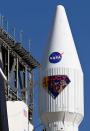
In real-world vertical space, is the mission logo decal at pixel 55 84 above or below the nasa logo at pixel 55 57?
below

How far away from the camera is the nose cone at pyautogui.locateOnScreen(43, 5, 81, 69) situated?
4316 cm

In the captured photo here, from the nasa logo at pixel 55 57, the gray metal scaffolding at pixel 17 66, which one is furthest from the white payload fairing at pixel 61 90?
the gray metal scaffolding at pixel 17 66

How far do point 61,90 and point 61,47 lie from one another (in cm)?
452

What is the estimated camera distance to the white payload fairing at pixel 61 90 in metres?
42.0

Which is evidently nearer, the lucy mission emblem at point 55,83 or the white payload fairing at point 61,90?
the lucy mission emblem at point 55,83

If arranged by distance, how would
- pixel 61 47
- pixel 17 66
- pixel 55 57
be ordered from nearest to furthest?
pixel 55 57
pixel 61 47
pixel 17 66

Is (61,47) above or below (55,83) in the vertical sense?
above

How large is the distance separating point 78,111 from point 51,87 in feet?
10.5

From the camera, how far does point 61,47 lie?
44219 mm

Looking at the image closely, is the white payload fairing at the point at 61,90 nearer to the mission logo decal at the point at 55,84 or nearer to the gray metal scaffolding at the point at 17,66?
the mission logo decal at the point at 55,84

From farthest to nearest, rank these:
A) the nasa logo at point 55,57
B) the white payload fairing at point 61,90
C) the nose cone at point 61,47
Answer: the nose cone at point 61,47, the nasa logo at point 55,57, the white payload fairing at point 61,90

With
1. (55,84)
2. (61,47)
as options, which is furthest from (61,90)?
(61,47)

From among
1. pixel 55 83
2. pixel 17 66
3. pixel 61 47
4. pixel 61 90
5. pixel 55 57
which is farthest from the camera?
pixel 17 66

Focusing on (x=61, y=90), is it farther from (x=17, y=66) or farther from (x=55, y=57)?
(x=17, y=66)
